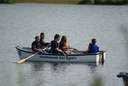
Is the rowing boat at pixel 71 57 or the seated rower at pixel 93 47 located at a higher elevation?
the seated rower at pixel 93 47

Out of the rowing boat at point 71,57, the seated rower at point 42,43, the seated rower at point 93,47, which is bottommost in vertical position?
the rowing boat at point 71,57

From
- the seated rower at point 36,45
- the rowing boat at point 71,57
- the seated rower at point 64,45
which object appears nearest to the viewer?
the seated rower at point 64,45

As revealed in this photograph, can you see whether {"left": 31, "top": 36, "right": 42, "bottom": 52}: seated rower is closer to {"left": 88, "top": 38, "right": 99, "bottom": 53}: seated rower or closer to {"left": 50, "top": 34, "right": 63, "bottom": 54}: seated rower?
{"left": 50, "top": 34, "right": 63, "bottom": 54}: seated rower

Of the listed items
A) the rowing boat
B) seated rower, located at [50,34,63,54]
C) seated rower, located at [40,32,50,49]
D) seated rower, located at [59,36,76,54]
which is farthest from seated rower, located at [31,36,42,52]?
seated rower, located at [59,36,76,54]

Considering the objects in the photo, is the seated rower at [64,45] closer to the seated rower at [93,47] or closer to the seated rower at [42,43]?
the seated rower at [42,43]

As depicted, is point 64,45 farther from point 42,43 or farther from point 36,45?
point 36,45

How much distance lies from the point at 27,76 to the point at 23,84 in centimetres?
238

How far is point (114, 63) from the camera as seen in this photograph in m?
26.0

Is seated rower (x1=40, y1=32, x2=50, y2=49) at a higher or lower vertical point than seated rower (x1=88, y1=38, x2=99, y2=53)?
higher

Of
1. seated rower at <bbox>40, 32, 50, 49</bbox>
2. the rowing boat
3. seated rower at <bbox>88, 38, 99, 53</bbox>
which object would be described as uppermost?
seated rower at <bbox>40, 32, 50, 49</bbox>

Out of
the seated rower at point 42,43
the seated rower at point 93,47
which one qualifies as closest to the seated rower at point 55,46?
the seated rower at point 42,43

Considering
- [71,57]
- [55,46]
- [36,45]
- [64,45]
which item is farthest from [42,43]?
[71,57]

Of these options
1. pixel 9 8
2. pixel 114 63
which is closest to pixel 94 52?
pixel 114 63

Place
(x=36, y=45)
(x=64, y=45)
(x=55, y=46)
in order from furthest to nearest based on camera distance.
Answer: (x=36, y=45)
(x=64, y=45)
(x=55, y=46)
